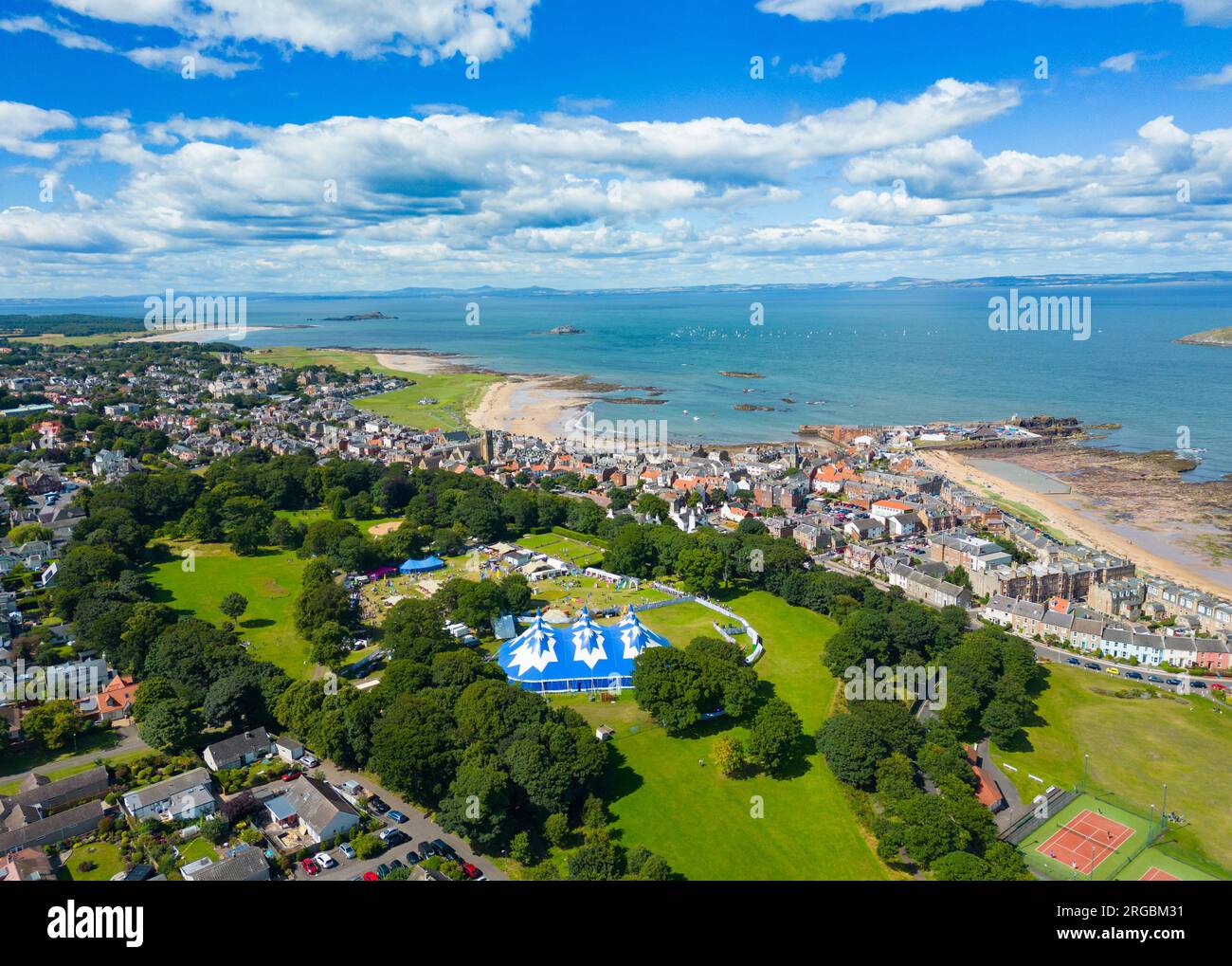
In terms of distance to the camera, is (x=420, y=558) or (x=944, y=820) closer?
(x=944, y=820)

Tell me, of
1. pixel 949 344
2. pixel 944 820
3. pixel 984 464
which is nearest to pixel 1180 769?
pixel 944 820

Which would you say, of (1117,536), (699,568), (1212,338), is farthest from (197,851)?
(1212,338)

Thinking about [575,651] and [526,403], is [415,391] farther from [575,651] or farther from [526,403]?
[575,651]

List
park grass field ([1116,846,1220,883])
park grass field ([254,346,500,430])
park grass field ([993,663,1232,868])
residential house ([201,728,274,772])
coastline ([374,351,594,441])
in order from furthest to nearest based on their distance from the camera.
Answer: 1. park grass field ([254,346,500,430])
2. coastline ([374,351,594,441])
3. residential house ([201,728,274,772])
4. park grass field ([993,663,1232,868])
5. park grass field ([1116,846,1220,883])

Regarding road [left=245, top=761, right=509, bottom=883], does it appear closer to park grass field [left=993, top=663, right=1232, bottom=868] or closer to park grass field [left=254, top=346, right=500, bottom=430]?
park grass field [left=993, top=663, right=1232, bottom=868]

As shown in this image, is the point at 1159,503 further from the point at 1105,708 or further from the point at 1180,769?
the point at 1180,769

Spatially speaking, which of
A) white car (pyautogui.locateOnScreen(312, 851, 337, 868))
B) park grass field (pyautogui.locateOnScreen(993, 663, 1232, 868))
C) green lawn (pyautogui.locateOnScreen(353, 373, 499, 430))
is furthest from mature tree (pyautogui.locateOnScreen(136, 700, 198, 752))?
green lawn (pyautogui.locateOnScreen(353, 373, 499, 430))
